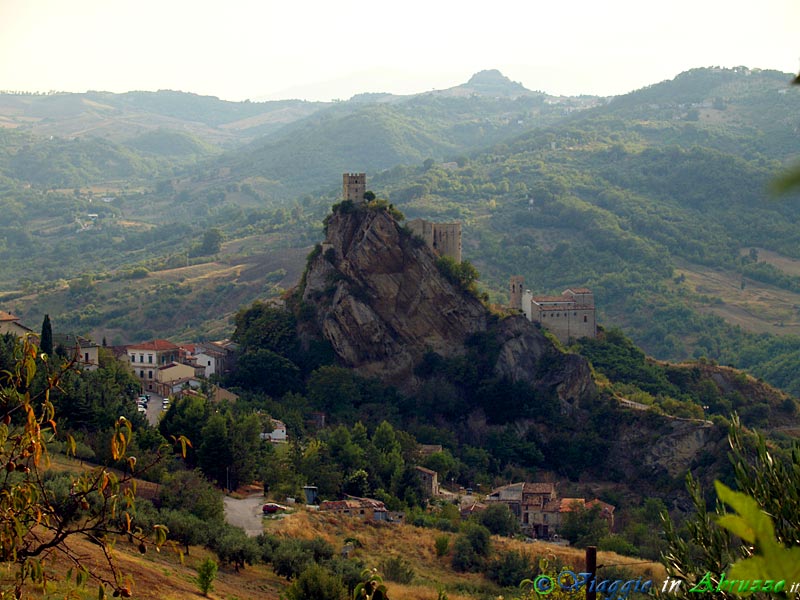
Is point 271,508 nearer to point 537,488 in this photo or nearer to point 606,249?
point 537,488

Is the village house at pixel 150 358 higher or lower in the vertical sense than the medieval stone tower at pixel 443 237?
lower

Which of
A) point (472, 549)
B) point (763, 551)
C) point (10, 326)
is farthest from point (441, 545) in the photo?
point (763, 551)

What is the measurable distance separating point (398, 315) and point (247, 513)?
29.0 metres

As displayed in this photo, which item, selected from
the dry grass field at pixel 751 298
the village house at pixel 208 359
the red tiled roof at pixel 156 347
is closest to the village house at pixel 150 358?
the red tiled roof at pixel 156 347

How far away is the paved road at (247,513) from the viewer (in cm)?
3975

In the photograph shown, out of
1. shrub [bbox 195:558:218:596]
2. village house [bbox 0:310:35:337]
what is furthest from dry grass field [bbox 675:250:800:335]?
shrub [bbox 195:558:218:596]

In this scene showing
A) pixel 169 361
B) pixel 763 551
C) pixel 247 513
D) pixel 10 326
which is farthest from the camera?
pixel 169 361

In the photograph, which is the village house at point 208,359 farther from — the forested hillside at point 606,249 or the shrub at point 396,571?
the forested hillside at point 606,249

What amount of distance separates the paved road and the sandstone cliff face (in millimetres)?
22798

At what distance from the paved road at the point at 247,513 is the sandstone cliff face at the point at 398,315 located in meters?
22.8

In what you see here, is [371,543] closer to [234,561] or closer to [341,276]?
[234,561]

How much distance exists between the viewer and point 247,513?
42781 millimetres

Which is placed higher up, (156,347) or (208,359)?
(156,347)

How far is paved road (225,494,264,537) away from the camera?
39750 mm
